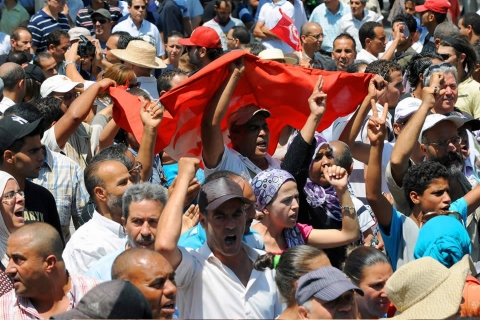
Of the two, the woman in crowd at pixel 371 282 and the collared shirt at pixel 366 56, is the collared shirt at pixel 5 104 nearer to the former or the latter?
the woman in crowd at pixel 371 282

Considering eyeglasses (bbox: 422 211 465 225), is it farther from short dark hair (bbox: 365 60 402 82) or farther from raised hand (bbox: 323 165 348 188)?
short dark hair (bbox: 365 60 402 82)

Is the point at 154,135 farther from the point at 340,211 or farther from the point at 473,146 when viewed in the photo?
the point at 473,146

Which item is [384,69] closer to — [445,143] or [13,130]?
[445,143]

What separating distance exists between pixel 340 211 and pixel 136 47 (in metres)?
4.27

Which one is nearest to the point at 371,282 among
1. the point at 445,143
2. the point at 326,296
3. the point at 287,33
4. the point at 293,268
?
the point at 293,268

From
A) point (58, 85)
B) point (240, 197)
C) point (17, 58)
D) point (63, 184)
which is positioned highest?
point (240, 197)

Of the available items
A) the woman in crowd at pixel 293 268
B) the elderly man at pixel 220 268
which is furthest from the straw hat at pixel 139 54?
the woman in crowd at pixel 293 268

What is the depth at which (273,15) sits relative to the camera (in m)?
13.6

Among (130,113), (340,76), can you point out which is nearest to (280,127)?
(340,76)

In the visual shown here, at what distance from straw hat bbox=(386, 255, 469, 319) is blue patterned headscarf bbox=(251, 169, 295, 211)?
4.13 feet

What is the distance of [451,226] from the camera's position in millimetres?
5711

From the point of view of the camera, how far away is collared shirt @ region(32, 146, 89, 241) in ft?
23.4

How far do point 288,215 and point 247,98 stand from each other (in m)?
1.63

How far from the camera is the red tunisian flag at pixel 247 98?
6.58 metres
